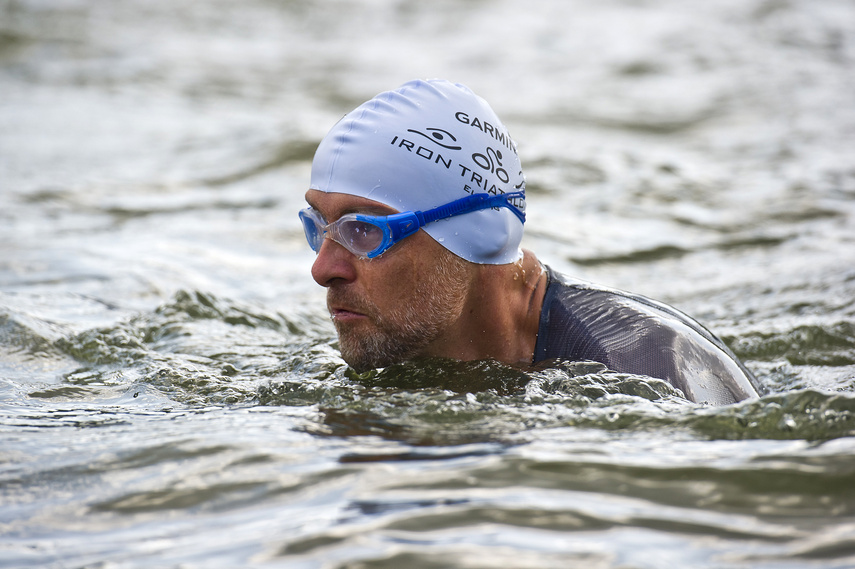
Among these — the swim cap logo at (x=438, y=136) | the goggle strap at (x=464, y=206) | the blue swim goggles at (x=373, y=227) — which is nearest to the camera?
the blue swim goggles at (x=373, y=227)

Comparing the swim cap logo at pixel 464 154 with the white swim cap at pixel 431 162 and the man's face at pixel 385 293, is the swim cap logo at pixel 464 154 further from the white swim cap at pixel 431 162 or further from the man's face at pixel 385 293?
the man's face at pixel 385 293

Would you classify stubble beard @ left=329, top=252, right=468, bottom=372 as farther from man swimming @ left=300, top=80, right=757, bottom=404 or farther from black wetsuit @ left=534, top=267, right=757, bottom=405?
black wetsuit @ left=534, top=267, right=757, bottom=405

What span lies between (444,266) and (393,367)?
53 cm

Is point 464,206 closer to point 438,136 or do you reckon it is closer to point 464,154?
point 464,154

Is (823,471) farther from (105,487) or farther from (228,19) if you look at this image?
(228,19)

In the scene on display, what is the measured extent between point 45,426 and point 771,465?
2750 mm

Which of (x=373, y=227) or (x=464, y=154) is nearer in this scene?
(x=373, y=227)

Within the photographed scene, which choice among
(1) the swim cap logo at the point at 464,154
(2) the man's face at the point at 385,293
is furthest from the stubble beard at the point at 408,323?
(1) the swim cap logo at the point at 464,154

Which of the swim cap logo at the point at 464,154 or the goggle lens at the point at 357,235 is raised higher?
the swim cap logo at the point at 464,154

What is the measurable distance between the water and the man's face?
0.56ft

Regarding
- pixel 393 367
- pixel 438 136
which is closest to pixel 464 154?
pixel 438 136

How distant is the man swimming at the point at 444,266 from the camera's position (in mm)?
4117

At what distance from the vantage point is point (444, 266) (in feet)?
A: 14.1

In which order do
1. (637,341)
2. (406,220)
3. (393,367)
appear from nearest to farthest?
(637,341) < (406,220) < (393,367)
